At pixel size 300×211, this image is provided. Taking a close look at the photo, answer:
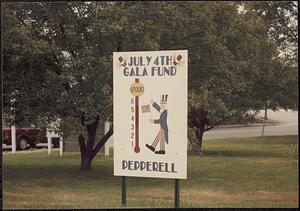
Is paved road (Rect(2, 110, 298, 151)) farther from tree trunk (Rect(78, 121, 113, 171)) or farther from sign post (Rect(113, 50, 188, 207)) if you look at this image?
sign post (Rect(113, 50, 188, 207))

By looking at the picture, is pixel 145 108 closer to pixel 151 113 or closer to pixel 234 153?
pixel 151 113

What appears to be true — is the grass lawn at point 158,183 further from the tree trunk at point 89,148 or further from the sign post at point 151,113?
the sign post at point 151,113

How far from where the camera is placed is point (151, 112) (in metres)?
7.42

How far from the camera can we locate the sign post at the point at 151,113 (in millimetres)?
7277

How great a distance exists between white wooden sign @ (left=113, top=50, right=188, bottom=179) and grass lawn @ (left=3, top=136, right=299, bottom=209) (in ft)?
3.53

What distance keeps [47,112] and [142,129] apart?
4.95 m

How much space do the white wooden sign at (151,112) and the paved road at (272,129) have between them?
42.7 ft

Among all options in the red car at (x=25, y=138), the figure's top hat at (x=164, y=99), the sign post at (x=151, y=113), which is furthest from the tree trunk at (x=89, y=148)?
the red car at (x=25, y=138)

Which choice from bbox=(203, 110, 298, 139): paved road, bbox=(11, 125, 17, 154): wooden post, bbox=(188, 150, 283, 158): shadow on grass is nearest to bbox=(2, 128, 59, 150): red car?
bbox=(11, 125, 17, 154): wooden post

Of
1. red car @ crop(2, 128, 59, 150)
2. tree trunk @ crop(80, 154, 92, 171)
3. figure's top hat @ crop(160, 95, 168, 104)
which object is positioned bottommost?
tree trunk @ crop(80, 154, 92, 171)

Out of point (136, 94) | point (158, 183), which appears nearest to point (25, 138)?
point (158, 183)

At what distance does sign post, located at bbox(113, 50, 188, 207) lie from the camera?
7277 millimetres

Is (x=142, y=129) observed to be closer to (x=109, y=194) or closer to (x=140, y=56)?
(x=140, y=56)

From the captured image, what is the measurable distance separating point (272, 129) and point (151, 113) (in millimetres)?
16717
